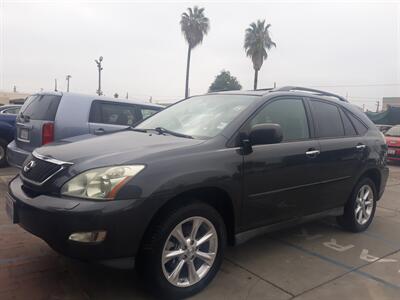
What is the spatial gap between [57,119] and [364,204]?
4596mm

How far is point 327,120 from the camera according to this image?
4.32m

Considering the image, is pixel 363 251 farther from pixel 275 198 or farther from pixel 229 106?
pixel 229 106

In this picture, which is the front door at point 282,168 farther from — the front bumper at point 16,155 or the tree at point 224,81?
the tree at point 224,81

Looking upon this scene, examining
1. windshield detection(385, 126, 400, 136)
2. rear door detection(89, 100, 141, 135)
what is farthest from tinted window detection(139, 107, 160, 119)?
windshield detection(385, 126, 400, 136)

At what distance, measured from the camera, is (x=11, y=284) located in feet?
9.80

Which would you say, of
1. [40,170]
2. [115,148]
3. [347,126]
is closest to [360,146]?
[347,126]

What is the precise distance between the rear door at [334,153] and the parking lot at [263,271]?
512mm

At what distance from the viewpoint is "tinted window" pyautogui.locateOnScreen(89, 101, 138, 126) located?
20.7ft

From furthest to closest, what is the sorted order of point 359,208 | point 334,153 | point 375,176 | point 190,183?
point 375,176 < point 359,208 < point 334,153 < point 190,183

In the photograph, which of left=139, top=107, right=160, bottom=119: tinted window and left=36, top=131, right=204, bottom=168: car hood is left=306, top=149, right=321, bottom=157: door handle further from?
left=139, top=107, right=160, bottom=119: tinted window

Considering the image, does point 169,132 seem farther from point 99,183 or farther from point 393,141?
point 393,141

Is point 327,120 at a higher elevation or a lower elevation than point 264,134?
higher

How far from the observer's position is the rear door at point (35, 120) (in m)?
5.76

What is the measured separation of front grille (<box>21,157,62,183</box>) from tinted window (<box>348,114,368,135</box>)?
3.59 meters
